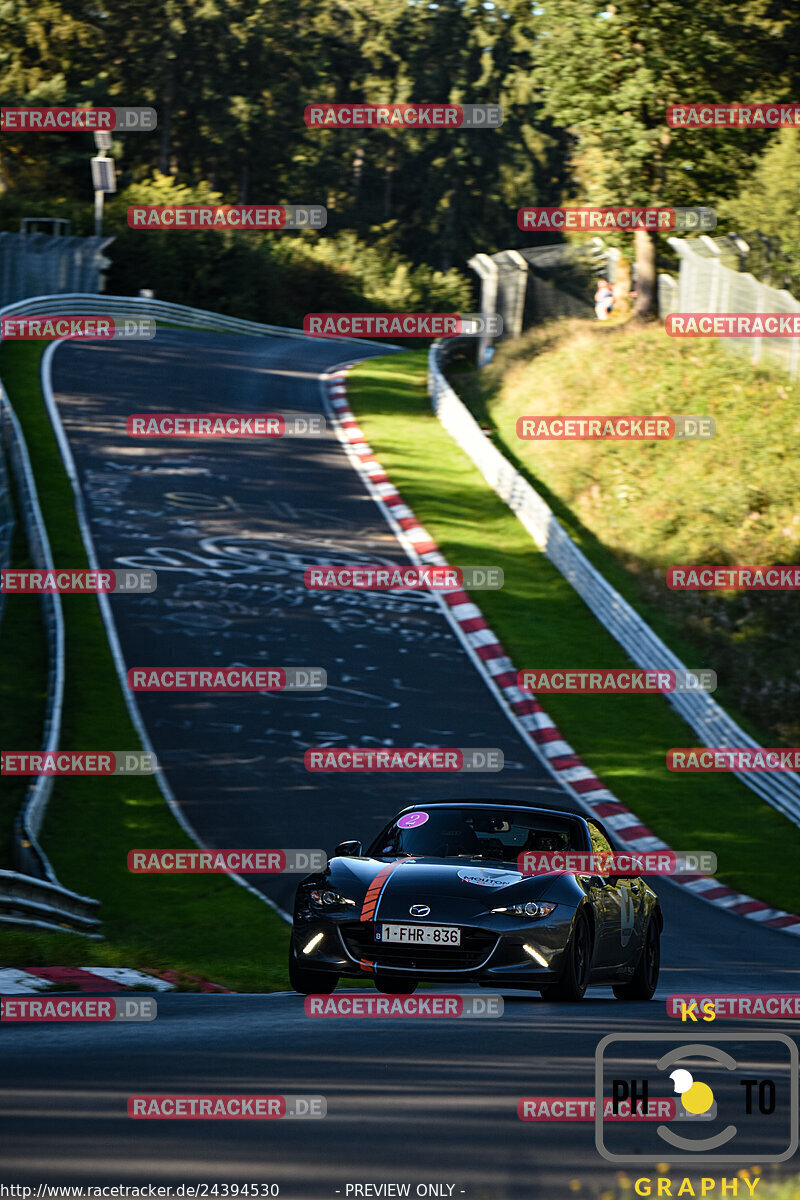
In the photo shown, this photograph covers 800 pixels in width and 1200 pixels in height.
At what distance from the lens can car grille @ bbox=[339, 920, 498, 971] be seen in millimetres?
8320

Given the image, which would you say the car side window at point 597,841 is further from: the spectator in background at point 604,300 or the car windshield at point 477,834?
the spectator in background at point 604,300

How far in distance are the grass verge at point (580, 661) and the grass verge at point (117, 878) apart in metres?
5.57

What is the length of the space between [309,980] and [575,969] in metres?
1.58

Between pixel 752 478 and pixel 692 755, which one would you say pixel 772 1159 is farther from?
pixel 752 478

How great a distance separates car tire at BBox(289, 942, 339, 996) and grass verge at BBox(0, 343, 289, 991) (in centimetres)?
136

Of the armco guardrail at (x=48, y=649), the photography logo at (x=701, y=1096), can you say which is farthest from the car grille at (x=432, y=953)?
the armco guardrail at (x=48, y=649)

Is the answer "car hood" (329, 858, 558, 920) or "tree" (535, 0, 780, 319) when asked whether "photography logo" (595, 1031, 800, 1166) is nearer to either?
"car hood" (329, 858, 558, 920)

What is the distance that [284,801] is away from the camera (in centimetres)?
1633

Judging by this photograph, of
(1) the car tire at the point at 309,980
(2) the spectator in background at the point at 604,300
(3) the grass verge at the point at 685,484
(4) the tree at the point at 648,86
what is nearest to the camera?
(1) the car tire at the point at 309,980

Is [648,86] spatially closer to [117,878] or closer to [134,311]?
[134,311]

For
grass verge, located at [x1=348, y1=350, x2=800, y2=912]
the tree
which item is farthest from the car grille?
the tree

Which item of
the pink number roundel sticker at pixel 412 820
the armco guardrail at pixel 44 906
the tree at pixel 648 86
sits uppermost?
the tree at pixel 648 86

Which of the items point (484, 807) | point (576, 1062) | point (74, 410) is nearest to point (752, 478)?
point (74, 410)

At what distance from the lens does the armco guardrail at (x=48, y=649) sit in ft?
45.7
